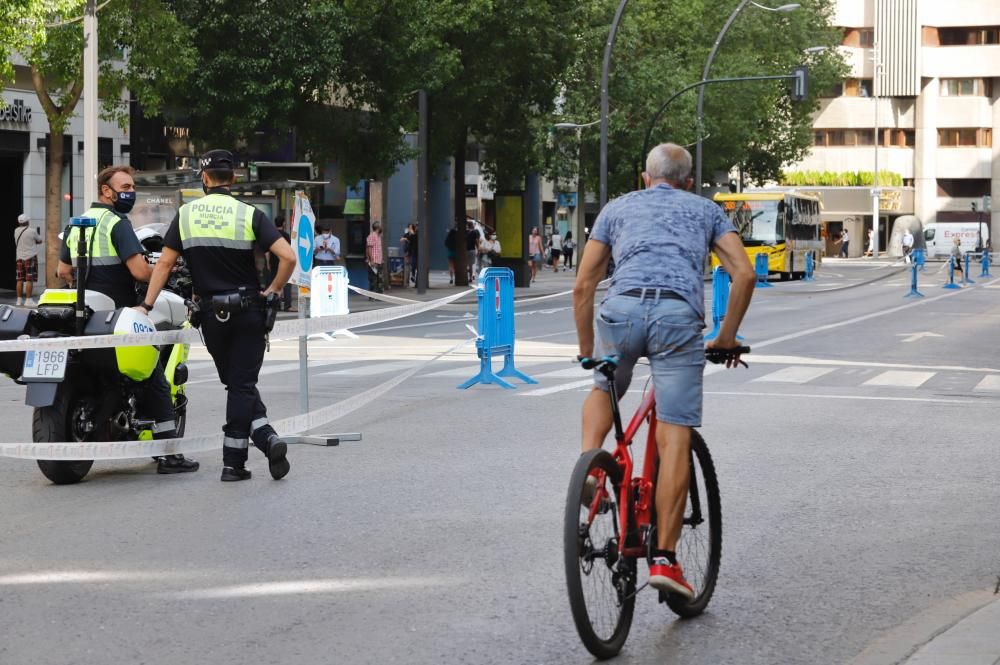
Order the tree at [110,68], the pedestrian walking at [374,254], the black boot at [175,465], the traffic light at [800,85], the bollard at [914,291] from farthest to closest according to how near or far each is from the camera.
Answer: the traffic light at [800,85]
the bollard at [914,291]
the pedestrian walking at [374,254]
the tree at [110,68]
the black boot at [175,465]

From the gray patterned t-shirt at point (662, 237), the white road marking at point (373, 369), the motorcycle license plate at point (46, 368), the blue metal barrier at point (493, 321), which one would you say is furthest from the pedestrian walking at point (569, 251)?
the gray patterned t-shirt at point (662, 237)

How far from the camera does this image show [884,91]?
4031 inches

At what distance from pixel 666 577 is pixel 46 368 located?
448 cm

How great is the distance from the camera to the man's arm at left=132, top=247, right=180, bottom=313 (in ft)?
29.7

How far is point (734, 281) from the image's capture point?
5.89 meters

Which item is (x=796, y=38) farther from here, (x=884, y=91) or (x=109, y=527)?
(x=109, y=527)

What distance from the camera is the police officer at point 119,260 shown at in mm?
9430

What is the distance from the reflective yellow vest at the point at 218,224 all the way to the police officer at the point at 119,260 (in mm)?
550

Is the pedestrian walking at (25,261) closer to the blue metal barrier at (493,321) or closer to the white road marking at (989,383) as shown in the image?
the blue metal barrier at (493,321)

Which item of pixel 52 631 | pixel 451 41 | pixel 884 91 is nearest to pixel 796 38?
pixel 884 91

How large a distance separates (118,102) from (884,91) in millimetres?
78447

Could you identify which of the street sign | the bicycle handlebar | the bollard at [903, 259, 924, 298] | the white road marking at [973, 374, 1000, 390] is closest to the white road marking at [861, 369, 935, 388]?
the white road marking at [973, 374, 1000, 390]

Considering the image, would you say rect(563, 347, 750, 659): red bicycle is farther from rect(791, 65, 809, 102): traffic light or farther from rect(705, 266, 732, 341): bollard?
rect(791, 65, 809, 102): traffic light

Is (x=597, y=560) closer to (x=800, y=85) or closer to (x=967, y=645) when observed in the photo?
(x=967, y=645)
